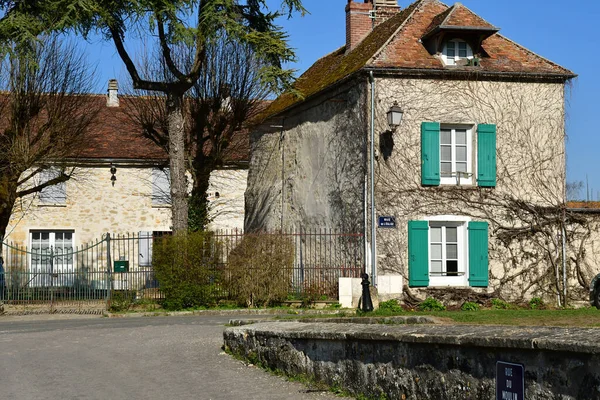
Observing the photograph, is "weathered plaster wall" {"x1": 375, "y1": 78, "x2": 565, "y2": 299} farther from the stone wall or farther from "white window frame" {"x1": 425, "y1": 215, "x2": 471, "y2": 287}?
the stone wall

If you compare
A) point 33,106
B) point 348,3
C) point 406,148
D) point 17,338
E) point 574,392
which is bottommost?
point 17,338

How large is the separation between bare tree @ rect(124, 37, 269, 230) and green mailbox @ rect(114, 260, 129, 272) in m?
8.36

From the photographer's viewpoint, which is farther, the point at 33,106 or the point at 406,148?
the point at 33,106

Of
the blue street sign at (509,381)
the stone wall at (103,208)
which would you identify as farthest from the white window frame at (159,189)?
the blue street sign at (509,381)

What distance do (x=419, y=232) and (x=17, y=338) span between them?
9259mm

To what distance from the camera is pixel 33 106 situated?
23.1m

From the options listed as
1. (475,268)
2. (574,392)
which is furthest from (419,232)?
(574,392)

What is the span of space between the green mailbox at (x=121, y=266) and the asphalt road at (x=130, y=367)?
3816 mm

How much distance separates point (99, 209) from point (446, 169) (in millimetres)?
15705

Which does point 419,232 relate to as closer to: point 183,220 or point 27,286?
point 183,220

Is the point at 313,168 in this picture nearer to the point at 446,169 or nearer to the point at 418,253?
the point at 446,169

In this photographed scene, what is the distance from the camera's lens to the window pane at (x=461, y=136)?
20.2 meters

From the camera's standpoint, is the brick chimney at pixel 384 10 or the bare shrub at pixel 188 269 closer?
the bare shrub at pixel 188 269

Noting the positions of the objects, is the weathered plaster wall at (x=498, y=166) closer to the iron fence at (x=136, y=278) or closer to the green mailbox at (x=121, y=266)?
the iron fence at (x=136, y=278)
